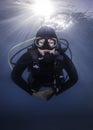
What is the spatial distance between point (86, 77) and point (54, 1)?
346cm

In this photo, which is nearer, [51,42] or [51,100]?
[51,42]

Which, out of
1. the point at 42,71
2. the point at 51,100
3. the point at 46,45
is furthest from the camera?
the point at 51,100

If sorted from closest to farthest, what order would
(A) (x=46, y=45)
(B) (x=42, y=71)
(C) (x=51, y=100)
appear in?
1. (A) (x=46, y=45)
2. (B) (x=42, y=71)
3. (C) (x=51, y=100)

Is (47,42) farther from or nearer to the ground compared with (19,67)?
farther from the ground

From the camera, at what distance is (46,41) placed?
4898 millimetres

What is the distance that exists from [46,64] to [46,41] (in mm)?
487

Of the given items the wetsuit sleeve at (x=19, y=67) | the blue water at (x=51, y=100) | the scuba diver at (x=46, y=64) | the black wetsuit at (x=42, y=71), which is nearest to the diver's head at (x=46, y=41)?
the scuba diver at (x=46, y=64)

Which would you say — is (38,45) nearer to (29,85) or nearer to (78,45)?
(29,85)

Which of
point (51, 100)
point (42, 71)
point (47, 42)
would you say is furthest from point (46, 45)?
point (51, 100)

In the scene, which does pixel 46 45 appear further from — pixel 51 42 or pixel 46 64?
pixel 46 64

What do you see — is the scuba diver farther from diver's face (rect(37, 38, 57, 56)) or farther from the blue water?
the blue water

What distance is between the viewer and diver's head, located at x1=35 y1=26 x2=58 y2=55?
489 cm

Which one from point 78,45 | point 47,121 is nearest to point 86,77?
point 78,45

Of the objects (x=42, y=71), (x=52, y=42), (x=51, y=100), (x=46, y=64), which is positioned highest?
(x=52, y=42)
